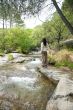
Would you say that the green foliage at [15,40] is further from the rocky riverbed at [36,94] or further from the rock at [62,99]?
the rock at [62,99]

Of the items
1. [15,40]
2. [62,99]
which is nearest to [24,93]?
[62,99]

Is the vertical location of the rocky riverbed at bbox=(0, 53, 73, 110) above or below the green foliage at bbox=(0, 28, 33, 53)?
below

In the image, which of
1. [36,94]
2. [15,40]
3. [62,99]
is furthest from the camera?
[15,40]

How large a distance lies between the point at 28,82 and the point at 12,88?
1336 mm

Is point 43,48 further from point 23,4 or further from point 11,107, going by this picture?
point 11,107

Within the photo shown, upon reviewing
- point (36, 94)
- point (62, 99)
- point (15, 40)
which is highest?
point (15, 40)

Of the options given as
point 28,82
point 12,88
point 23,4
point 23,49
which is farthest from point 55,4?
point 23,49

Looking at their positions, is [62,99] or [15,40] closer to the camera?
[62,99]

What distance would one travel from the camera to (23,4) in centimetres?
1209

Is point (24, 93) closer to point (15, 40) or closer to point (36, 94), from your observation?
point (36, 94)

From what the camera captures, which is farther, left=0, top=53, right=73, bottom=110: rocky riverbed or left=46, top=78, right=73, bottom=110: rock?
left=0, top=53, right=73, bottom=110: rocky riverbed

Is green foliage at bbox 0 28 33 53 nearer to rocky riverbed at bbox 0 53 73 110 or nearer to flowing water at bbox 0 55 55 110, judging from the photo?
flowing water at bbox 0 55 55 110

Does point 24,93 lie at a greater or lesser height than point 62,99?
lesser

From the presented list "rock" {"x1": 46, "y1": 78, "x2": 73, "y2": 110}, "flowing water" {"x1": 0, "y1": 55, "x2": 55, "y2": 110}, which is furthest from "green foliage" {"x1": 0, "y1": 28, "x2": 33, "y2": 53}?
"rock" {"x1": 46, "y1": 78, "x2": 73, "y2": 110}
